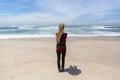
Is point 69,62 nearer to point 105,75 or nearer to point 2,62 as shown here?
point 105,75

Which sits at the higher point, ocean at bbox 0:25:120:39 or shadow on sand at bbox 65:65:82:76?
shadow on sand at bbox 65:65:82:76

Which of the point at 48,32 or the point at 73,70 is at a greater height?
the point at 73,70

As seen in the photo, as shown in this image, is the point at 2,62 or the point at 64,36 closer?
the point at 64,36

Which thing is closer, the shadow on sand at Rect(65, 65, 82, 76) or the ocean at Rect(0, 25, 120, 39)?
the shadow on sand at Rect(65, 65, 82, 76)

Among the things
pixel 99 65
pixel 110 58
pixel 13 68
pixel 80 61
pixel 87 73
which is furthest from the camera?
pixel 110 58

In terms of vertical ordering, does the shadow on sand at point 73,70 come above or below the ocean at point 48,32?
above

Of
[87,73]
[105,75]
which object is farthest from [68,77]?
[105,75]

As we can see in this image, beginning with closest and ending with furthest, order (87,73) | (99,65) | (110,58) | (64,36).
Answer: (64,36) < (87,73) < (99,65) < (110,58)

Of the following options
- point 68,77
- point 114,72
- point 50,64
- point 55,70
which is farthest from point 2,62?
point 114,72

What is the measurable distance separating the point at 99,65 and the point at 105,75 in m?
1.23

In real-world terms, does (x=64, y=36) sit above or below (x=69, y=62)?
above

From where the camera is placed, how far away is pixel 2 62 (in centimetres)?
737

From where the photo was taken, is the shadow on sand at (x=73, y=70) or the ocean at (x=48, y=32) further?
the ocean at (x=48, y=32)

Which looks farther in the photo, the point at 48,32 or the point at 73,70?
the point at 48,32
